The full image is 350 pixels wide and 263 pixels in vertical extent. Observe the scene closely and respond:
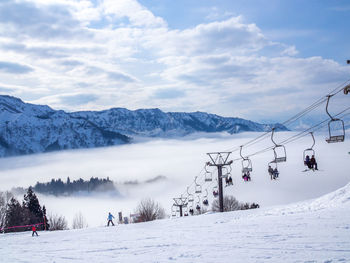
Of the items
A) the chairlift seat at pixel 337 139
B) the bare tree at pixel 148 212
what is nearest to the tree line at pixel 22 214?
the bare tree at pixel 148 212

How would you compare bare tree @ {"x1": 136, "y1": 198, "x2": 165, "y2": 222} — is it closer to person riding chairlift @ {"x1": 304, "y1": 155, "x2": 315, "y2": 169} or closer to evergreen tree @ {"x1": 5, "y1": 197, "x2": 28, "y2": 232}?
evergreen tree @ {"x1": 5, "y1": 197, "x2": 28, "y2": 232}

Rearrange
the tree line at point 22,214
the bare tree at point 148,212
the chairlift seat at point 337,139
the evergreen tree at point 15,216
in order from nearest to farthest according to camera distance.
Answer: the chairlift seat at point 337,139 → the tree line at point 22,214 → the evergreen tree at point 15,216 → the bare tree at point 148,212

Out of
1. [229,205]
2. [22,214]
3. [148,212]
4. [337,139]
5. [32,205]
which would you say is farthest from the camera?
[229,205]

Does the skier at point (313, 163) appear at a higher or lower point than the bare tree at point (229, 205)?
higher

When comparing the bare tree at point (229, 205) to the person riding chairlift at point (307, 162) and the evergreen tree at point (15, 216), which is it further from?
the person riding chairlift at point (307, 162)

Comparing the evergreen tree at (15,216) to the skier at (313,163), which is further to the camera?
the evergreen tree at (15,216)

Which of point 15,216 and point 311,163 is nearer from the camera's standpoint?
point 311,163

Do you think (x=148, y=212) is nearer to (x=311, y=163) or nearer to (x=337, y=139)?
(x=311, y=163)

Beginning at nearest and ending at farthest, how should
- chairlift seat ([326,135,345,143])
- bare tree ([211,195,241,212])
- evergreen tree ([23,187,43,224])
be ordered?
1. chairlift seat ([326,135,345,143])
2. evergreen tree ([23,187,43,224])
3. bare tree ([211,195,241,212])

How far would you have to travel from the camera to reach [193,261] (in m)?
13.9

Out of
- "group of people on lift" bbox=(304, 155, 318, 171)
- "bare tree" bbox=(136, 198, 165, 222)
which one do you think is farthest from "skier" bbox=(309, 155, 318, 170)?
"bare tree" bbox=(136, 198, 165, 222)

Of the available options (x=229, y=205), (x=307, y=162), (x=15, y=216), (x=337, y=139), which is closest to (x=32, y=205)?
(x=15, y=216)

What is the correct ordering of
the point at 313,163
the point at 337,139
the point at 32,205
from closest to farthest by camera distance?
1. the point at 337,139
2. the point at 313,163
3. the point at 32,205

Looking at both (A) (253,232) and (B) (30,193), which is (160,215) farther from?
(A) (253,232)
